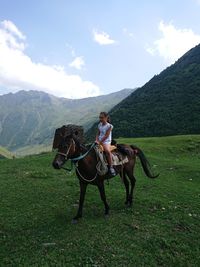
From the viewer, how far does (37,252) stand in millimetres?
10883

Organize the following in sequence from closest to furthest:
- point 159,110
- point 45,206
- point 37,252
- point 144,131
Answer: point 37,252 < point 45,206 < point 144,131 < point 159,110

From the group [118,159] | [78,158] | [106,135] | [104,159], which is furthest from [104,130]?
[78,158]

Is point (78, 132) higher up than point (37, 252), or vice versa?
point (78, 132)

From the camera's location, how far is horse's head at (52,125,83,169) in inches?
490

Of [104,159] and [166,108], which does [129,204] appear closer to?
[104,159]

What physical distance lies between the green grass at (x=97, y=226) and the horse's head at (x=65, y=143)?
2630 millimetres

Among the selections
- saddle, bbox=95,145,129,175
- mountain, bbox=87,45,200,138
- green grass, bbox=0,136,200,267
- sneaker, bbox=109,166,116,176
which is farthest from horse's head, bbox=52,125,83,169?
mountain, bbox=87,45,200,138

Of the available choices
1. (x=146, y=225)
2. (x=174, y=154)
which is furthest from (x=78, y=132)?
(x=174, y=154)

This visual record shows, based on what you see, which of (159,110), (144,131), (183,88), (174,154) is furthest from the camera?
(183,88)

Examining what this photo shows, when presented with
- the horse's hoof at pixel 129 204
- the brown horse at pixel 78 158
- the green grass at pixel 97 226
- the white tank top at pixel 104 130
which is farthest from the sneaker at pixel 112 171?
the horse's hoof at pixel 129 204

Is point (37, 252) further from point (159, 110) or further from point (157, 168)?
point (159, 110)

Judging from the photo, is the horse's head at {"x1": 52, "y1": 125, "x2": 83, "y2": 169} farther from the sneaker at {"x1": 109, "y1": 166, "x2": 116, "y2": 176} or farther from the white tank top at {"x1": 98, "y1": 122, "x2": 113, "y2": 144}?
the sneaker at {"x1": 109, "y1": 166, "x2": 116, "y2": 176}

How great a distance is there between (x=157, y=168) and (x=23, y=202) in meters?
16.1

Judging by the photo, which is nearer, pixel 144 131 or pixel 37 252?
pixel 37 252
